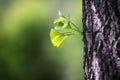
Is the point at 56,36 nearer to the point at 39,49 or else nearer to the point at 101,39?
the point at 101,39

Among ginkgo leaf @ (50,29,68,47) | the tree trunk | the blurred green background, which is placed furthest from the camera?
the blurred green background

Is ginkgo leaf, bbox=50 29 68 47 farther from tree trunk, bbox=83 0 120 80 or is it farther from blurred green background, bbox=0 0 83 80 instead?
blurred green background, bbox=0 0 83 80

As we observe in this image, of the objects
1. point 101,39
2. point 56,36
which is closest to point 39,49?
point 56,36

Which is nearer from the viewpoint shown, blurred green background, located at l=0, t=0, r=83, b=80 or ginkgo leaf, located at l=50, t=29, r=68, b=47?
ginkgo leaf, located at l=50, t=29, r=68, b=47

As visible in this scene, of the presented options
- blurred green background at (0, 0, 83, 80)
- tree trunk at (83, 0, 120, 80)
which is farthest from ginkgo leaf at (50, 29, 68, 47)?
blurred green background at (0, 0, 83, 80)

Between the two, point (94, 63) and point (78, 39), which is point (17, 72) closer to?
point (78, 39)

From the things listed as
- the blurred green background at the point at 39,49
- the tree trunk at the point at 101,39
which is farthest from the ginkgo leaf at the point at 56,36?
the blurred green background at the point at 39,49

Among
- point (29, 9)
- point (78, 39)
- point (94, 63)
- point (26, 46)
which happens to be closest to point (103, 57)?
point (94, 63)

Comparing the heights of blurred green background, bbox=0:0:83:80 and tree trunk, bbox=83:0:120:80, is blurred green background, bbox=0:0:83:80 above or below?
below
